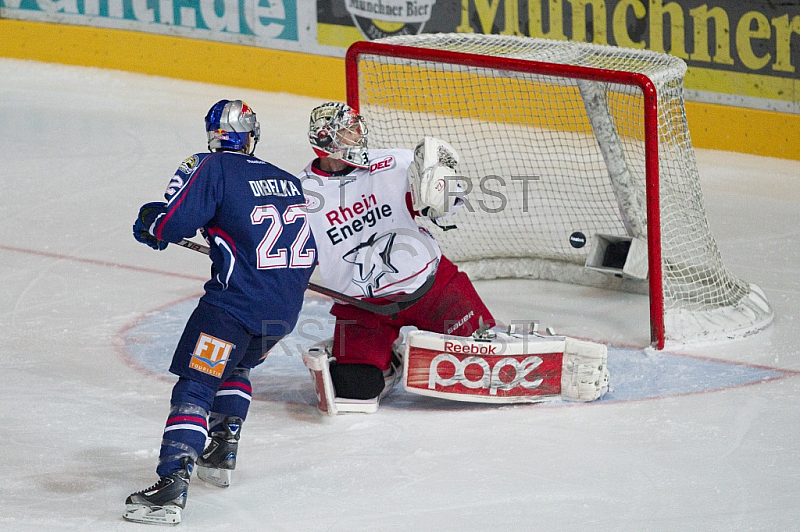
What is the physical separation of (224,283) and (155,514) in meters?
0.58

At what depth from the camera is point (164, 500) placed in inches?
116

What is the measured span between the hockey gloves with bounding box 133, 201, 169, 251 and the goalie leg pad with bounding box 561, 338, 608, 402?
124cm

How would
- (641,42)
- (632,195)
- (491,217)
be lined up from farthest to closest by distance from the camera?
(641,42), (491,217), (632,195)

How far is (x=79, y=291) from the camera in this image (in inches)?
190

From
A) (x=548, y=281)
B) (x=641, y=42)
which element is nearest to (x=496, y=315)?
(x=548, y=281)

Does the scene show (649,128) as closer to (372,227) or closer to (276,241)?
(372,227)

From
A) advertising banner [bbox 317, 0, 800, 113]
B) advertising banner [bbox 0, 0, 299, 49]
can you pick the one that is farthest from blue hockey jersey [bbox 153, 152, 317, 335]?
advertising banner [bbox 0, 0, 299, 49]

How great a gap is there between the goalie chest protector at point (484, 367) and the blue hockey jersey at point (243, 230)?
612 millimetres

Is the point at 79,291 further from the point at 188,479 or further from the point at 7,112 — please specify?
the point at 7,112

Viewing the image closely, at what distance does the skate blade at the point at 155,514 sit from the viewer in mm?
2939

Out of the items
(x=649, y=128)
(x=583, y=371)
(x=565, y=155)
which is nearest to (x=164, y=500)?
(x=583, y=371)

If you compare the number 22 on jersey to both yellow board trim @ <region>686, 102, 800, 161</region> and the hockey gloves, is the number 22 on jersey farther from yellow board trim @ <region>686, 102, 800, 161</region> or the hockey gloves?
yellow board trim @ <region>686, 102, 800, 161</region>

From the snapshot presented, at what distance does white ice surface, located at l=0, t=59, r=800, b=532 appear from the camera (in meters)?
3.01

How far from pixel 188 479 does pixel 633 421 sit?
1.30 m
